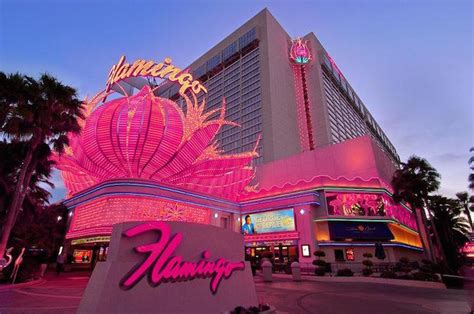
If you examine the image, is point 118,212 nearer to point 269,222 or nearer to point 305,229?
point 269,222

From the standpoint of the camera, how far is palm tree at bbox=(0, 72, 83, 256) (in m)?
16.1

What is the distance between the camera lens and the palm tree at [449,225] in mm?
40500

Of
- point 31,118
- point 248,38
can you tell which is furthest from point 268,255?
point 248,38

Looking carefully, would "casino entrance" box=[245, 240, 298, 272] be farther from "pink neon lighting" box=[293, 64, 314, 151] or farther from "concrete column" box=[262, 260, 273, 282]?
"pink neon lighting" box=[293, 64, 314, 151]

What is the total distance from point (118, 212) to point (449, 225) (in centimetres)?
4977

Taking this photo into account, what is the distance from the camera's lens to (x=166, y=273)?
600 centimetres

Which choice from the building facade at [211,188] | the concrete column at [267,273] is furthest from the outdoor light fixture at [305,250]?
the concrete column at [267,273]

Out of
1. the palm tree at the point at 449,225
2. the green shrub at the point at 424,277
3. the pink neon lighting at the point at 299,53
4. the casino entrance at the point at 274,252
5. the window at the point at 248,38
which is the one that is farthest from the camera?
the pink neon lighting at the point at 299,53

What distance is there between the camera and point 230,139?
81.1m

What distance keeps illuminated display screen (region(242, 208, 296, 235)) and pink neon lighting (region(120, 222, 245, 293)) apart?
81.8 feet

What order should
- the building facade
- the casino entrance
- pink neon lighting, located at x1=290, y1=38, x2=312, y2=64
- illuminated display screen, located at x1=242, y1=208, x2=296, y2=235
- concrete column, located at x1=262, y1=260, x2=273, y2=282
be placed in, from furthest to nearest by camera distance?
pink neon lighting, located at x1=290, y1=38, x2=312, y2=64 → illuminated display screen, located at x1=242, y1=208, x2=296, y2=235 → the casino entrance → the building facade → concrete column, located at x1=262, y1=260, x2=273, y2=282

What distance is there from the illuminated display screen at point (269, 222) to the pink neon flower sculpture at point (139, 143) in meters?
8.52

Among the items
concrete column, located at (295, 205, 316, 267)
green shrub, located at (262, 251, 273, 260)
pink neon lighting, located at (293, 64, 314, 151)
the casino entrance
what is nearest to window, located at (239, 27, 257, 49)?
pink neon lighting, located at (293, 64, 314, 151)

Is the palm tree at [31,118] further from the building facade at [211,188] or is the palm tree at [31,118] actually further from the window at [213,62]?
the window at [213,62]
